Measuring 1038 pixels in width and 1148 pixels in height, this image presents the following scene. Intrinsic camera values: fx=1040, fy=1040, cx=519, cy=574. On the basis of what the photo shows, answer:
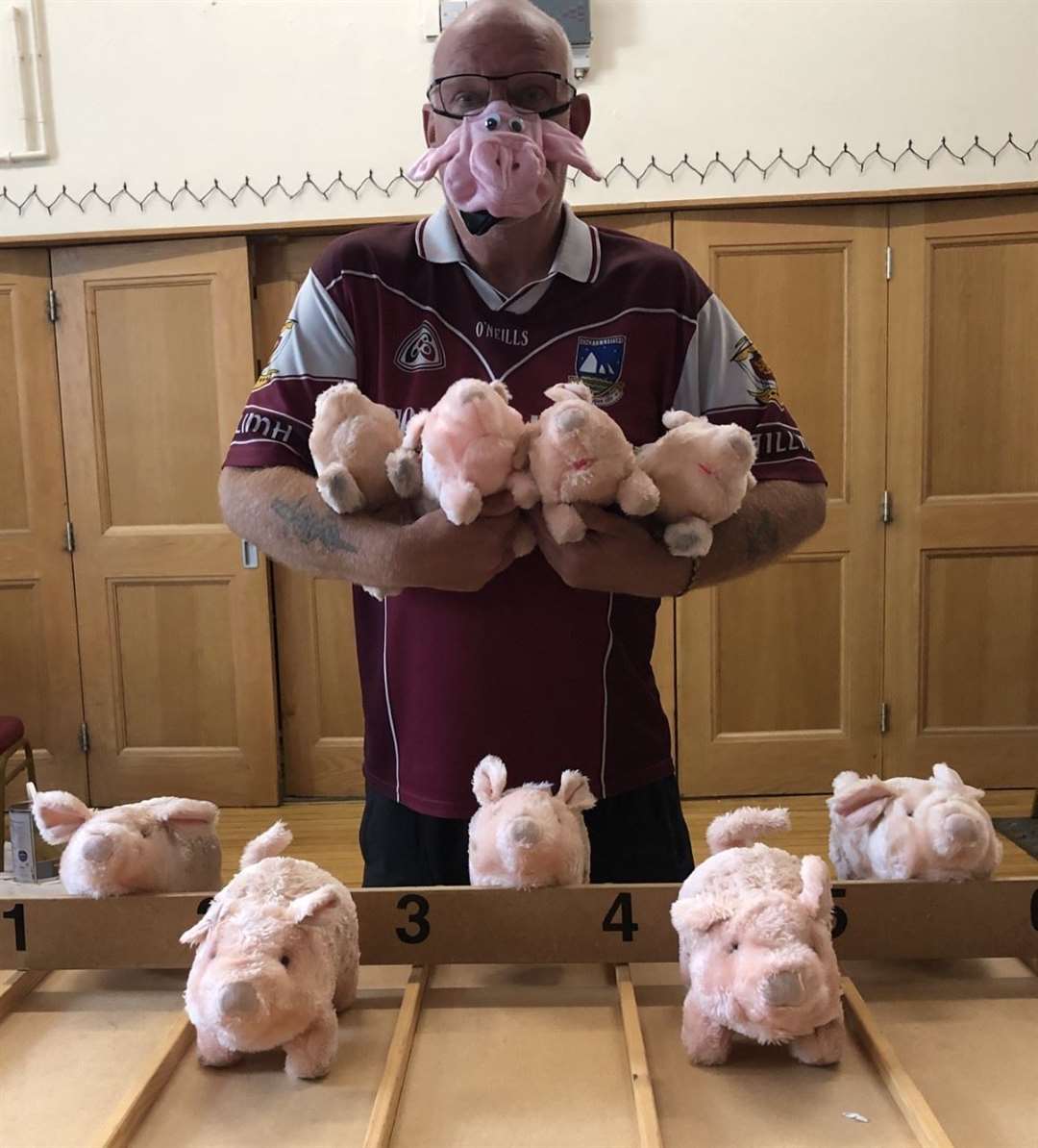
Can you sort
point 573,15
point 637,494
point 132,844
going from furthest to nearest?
1. point 573,15
2. point 132,844
3. point 637,494

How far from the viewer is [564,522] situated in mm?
855

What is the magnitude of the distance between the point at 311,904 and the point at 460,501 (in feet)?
1.12

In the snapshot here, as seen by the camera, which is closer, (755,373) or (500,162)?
(500,162)

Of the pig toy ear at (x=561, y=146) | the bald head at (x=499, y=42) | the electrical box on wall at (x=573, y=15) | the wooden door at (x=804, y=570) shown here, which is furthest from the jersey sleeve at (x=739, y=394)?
the electrical box on wall at (x=573, y=15)

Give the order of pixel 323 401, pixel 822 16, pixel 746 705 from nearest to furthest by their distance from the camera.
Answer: pixel 323 401 < pixel 822 16 < pixel 746 705

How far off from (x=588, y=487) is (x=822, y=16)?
109 inches

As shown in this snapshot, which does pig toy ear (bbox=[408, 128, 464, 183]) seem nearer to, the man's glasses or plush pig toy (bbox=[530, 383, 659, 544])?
the man's glasses

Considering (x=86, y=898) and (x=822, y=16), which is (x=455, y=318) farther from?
(x=822, y=16)

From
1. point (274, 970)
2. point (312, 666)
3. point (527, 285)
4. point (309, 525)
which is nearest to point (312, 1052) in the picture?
point (274, 970)

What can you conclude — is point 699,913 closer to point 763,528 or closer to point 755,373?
point 763,528

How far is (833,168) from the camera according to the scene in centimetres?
304

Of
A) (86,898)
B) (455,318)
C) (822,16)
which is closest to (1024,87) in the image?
(822,16)

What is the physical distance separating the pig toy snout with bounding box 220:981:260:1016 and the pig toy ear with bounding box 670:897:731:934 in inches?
13.1

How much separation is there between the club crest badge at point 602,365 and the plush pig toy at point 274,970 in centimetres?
59
